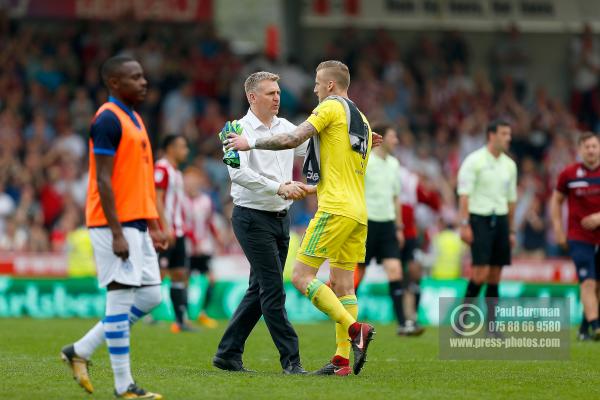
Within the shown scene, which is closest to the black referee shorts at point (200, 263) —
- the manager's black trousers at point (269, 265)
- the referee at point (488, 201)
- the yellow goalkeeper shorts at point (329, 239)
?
the referee at point (488, 201)

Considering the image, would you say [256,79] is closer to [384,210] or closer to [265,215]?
[265,215]

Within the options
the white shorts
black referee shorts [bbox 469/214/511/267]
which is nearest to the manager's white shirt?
the white shorts

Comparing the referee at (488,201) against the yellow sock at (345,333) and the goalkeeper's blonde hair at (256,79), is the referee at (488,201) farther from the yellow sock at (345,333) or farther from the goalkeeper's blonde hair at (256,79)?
the goalkeeper's blonde hair at (256,79)

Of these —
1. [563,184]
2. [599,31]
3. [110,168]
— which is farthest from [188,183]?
[599,31]

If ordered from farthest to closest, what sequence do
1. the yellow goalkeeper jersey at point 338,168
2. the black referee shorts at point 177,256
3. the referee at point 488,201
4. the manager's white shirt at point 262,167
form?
the black referee shorts at point 177,256
the referee at point 488,201
the manager's white shirt at point 262,167
the yellow goalkeeper jersey at point 338,168

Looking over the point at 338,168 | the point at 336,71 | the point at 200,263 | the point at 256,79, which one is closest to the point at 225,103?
the point at 200,263

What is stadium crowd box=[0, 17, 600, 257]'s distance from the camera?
23781 millimetres

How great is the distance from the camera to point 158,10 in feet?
91.0

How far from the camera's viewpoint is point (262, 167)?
414 inches

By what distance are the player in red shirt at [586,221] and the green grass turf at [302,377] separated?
75cm

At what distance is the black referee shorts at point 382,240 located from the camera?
1588cm

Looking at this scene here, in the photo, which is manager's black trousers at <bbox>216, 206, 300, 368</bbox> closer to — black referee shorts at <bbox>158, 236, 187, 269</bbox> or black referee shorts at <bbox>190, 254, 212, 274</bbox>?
black referee shorts at <bbox>158, 236, 187, 269</bbox>

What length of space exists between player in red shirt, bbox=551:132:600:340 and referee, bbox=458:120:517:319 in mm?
705

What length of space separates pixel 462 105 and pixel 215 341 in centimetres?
1527
